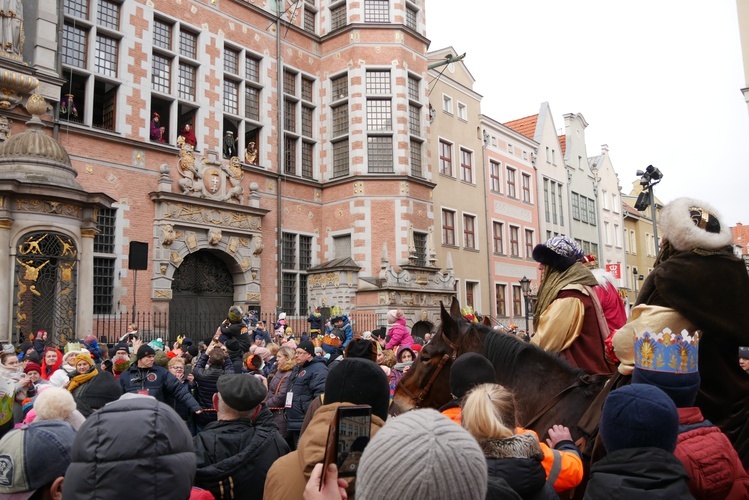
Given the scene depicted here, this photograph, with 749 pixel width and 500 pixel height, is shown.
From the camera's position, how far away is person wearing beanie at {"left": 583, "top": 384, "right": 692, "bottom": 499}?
227cm

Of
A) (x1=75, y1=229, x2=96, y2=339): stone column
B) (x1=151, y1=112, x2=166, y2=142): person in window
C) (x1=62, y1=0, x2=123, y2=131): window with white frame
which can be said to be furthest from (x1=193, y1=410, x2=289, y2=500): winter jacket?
(x1=151, y1=112, x2=166, y2=142): person in window

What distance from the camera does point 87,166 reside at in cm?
1745

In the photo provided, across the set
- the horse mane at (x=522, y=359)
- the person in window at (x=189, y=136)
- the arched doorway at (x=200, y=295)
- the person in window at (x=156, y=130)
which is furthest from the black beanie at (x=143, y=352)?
the person in window at (x=189, y=136)

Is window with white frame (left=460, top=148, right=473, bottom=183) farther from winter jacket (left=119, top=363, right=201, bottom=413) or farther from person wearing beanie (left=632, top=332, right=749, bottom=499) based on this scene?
person wearing beanie (left=632, top=332, right=749, bottom=499)

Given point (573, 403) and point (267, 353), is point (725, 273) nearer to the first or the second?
point (573, 403)

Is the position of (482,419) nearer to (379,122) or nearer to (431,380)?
(431,380)

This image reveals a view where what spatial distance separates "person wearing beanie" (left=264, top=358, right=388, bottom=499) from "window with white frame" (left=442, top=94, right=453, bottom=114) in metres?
28.3

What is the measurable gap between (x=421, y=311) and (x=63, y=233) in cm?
1316

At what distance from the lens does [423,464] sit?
149 cm

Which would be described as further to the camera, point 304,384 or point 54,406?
point 304,384

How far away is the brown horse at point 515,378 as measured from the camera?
13.9ft

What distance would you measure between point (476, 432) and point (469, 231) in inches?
1117

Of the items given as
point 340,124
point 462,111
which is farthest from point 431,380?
point 462,111

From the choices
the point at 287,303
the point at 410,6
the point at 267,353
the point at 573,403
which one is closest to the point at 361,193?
the point at 287,303
